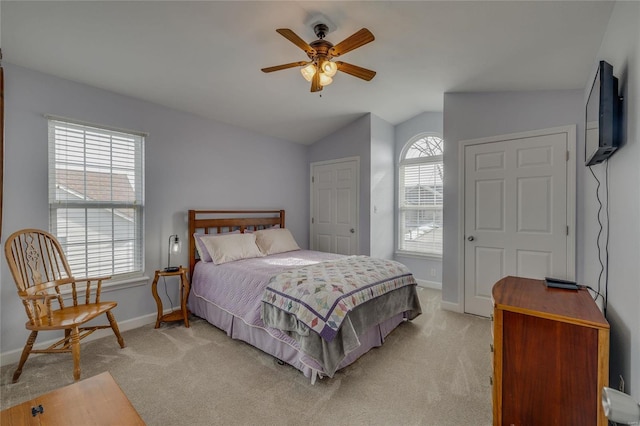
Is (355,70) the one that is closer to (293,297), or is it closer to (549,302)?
(293,297)

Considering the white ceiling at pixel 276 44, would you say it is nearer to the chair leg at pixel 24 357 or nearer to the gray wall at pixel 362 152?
the gray wall at pixel 362 152

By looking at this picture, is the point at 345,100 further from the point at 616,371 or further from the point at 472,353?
the point at 616,371

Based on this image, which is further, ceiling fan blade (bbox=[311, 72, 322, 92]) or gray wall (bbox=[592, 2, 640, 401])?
ceiling fan blade (bbox=[311, 72, 322, 92])

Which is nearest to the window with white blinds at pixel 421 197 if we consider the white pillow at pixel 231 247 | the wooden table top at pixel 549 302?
the white pillow at pixel 231 247

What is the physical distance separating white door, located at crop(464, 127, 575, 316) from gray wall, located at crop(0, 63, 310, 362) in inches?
106

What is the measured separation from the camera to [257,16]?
83.3 inches

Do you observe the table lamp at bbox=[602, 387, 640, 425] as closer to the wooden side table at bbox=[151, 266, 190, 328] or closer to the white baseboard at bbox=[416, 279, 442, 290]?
the wooden side table at bbox=[151, 266, 190, 328]

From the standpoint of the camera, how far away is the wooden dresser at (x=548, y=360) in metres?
1.27

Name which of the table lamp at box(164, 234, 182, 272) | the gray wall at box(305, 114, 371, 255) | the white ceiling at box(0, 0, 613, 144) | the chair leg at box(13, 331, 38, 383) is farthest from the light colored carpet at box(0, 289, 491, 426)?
the white ceiling at box(0, 0, 613, 144)

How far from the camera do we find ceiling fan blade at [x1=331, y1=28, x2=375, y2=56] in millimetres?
1856

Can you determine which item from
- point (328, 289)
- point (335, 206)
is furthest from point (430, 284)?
point (328, 289)

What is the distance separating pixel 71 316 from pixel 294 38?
8.83ft

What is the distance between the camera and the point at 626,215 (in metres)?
1.42

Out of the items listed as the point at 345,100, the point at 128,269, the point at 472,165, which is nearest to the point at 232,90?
the point at 345,100
